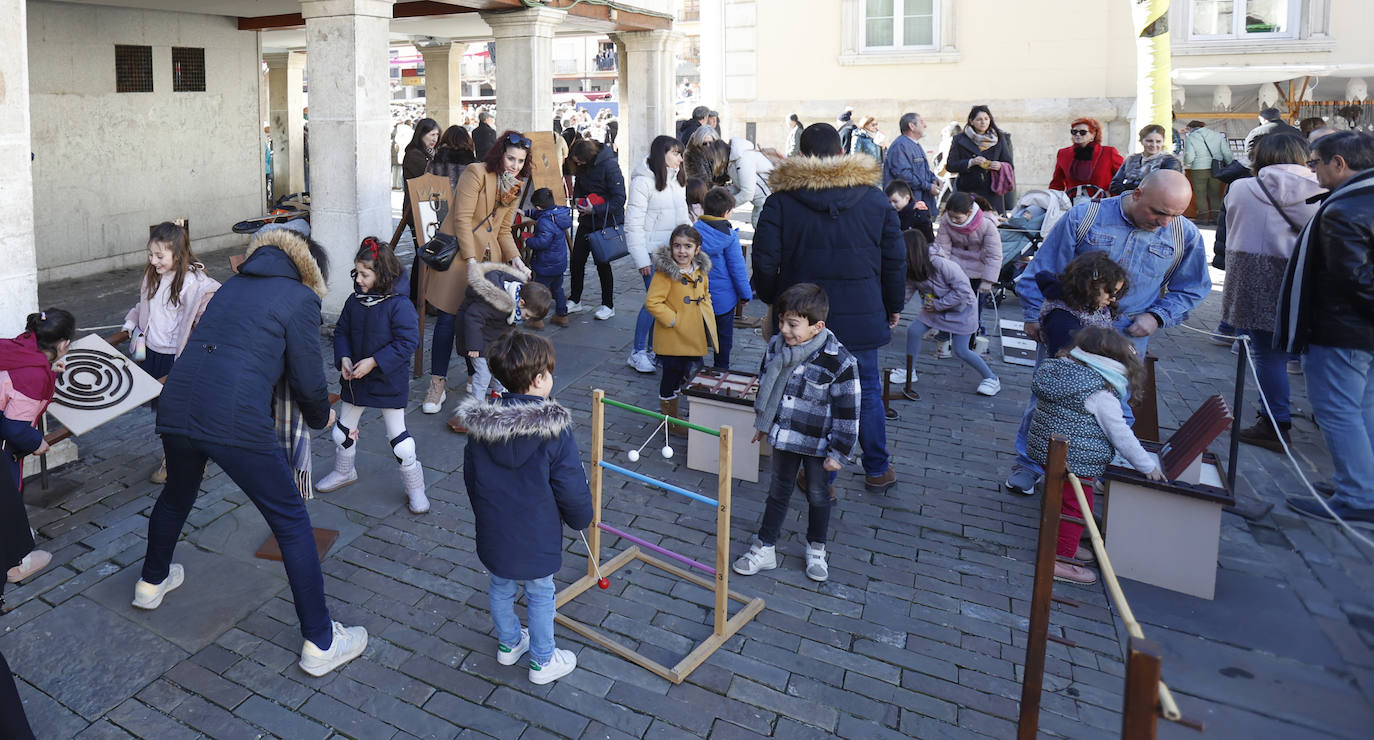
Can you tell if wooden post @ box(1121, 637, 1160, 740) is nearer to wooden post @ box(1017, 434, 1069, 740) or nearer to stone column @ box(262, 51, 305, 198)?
wooden post @ box(1017, 434, 1069, 740)

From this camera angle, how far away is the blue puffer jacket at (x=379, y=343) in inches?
207

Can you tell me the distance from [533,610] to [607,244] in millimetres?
5578

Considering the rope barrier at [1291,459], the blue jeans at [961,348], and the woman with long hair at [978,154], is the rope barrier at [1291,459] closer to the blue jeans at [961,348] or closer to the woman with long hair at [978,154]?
the blue jeans at [961,348]

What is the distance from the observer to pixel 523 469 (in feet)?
11.6

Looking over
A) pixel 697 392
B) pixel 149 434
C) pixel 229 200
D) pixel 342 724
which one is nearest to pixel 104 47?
pixel 229 200

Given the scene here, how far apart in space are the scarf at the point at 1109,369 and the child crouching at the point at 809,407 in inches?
45.6

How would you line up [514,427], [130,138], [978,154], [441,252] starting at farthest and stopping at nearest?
[130,138]
[978,154]
[441,252]
[514,427]

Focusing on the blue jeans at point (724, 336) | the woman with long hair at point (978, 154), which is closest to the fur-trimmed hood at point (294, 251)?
the blue jeans at point (724, 336)

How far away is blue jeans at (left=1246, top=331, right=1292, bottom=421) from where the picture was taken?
656 centimetres

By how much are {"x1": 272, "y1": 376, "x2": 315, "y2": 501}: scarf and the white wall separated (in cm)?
790

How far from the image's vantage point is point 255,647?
4.05 meters

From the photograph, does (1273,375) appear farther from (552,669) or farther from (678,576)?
(552,669)

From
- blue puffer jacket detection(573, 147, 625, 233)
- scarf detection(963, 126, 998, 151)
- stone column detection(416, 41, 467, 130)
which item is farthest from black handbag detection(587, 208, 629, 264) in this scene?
stone column detection(416, 41, 467, 130)

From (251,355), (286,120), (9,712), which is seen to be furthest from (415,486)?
(286,120)
